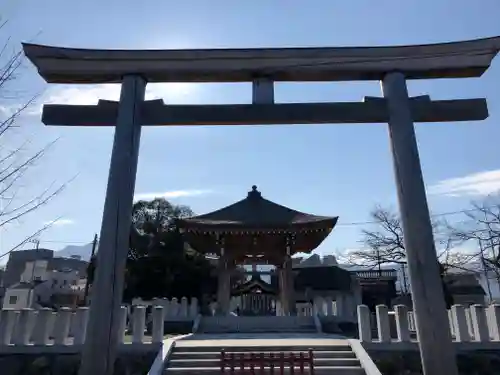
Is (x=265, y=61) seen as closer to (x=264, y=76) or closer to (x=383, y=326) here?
(x=264, y=76)

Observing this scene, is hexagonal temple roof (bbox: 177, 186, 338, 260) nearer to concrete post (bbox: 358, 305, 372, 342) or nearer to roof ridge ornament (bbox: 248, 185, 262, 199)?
roof ridge ornament (bbox: 248, 185, 262, 199)

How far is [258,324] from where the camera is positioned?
12461 mm

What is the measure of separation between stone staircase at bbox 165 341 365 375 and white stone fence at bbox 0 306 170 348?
0.75 metres

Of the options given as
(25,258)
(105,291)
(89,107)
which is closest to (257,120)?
(89,107)

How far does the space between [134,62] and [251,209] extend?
1074cm

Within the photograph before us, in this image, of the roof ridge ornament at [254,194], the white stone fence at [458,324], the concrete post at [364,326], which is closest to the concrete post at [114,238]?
the concrete post at [364,326]

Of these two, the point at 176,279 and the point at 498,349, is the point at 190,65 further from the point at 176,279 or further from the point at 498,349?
the point at 176,279

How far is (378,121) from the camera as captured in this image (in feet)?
16.7

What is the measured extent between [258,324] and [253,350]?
5179mm

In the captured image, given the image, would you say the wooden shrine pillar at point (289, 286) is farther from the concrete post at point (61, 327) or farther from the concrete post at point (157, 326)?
the concrete post at point (61, 327)

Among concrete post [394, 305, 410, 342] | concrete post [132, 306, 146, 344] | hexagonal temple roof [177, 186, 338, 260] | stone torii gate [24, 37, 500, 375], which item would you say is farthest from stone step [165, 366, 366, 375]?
hexagonal temple roof [177, 186, 338, 260]

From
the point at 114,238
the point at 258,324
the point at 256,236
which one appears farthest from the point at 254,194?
the point at 114,238

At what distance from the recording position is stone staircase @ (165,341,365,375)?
6.59 m

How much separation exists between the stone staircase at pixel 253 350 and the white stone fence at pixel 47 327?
0.75 meters
